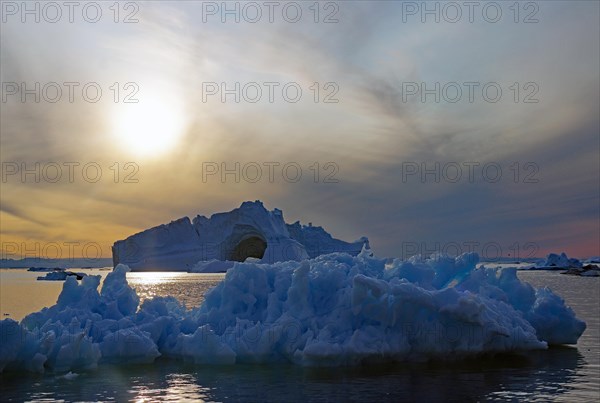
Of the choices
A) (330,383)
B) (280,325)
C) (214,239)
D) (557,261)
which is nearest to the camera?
(330,383)

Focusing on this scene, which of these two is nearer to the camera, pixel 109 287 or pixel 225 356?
pixel 225 356

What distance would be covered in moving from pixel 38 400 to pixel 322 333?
5.65 meters

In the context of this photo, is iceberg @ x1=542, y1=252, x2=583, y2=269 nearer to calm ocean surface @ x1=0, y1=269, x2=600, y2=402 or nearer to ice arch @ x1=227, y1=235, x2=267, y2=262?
ice arch @ x1=227, y1=235, x2=267, y2=262

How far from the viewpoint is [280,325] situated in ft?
43.9

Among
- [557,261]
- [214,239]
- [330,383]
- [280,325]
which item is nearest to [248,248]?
[214,239]

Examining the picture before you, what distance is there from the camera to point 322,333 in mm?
13141

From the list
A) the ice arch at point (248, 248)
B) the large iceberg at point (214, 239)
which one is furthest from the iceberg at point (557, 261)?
the ice arch at point (248, 248)

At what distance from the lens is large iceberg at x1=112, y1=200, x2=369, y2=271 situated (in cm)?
7075

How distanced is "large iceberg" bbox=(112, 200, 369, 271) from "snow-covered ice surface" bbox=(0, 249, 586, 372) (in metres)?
54.7

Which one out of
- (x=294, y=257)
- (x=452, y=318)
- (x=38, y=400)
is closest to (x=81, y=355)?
(x=38, y=400)

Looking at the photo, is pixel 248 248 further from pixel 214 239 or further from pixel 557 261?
pixel 557 261

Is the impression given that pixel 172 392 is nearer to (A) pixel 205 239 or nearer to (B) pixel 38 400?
(B) pixel 38 400

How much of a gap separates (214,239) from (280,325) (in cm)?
6410

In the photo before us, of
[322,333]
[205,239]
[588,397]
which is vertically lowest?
[588,397]
